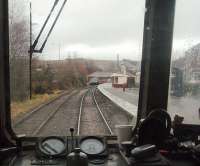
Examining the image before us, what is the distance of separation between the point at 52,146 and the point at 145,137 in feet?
1.93

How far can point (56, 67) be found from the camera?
6.61 ft

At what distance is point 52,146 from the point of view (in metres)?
1.76

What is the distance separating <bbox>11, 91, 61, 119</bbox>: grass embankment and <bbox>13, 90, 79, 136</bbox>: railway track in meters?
0.04

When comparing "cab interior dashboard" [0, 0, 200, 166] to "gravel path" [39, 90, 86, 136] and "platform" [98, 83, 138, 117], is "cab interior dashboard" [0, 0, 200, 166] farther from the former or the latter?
"gravel path" [39, 90, 86, 136]

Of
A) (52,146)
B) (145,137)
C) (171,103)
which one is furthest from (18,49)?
(171,103)

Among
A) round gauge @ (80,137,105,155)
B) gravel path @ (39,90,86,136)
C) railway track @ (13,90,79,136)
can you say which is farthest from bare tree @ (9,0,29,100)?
round gauge @ (80,137,105,155)

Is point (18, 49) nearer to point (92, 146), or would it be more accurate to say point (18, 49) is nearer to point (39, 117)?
point (39, 117)

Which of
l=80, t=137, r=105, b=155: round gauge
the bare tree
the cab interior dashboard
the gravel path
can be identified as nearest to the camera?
the cab interior dashboard

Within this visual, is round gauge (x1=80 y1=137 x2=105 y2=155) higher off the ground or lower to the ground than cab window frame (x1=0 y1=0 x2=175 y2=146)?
lower

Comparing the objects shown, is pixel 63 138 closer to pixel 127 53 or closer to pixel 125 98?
pixel 125 98

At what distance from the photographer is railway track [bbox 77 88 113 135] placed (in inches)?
80.3

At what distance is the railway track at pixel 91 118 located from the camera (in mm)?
2039

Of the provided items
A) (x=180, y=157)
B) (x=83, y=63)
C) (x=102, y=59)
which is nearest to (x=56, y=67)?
(x=83, y=63)

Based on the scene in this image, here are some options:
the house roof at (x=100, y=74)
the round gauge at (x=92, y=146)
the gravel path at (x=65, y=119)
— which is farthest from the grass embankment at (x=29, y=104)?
the round gauge at (x=92, y=146)
